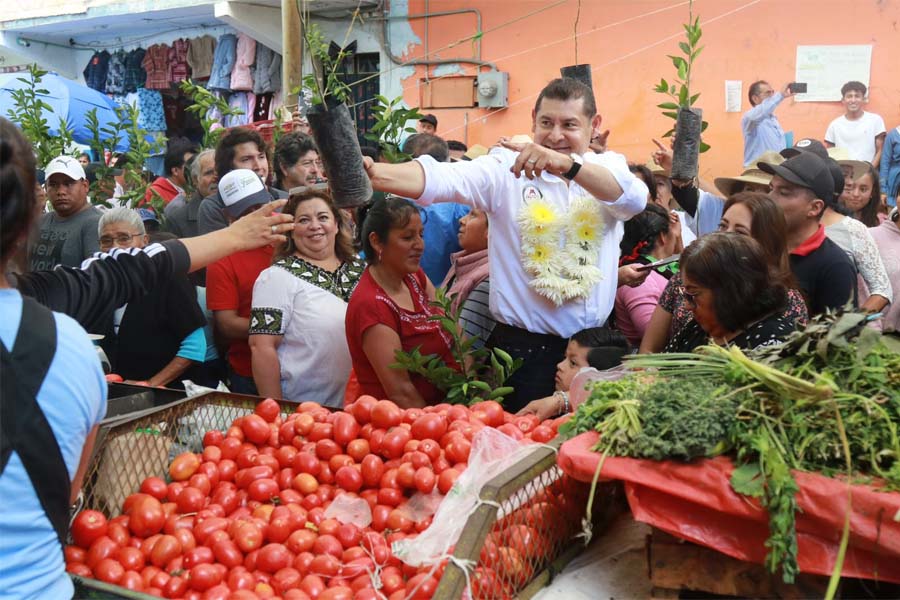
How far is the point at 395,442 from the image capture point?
2.69m

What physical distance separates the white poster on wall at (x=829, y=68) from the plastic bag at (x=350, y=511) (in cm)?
824

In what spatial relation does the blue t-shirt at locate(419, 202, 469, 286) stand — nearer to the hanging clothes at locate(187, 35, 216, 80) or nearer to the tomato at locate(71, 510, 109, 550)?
the tomato at locate(71, 510, 109, 550)

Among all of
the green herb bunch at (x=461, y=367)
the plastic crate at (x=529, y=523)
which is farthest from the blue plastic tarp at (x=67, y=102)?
the plastic crate at (x=529, y=523)

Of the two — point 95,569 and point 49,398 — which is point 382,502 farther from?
point 49,398

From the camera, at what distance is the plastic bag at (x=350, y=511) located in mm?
2521

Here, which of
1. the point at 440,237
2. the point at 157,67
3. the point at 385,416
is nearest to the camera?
A: the point at 385,416

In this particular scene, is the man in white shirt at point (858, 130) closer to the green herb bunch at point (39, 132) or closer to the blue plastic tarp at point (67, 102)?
the green herb bunch at point (39, 132)

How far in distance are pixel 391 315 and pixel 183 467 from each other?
112cm

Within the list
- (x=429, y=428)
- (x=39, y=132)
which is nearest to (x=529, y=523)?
(x=429, y=428)

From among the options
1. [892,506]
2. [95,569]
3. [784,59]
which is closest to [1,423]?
[95,569]

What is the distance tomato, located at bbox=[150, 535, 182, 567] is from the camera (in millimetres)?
2330

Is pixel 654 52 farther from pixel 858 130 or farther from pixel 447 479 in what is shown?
pixel 447 479

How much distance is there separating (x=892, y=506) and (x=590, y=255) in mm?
1712

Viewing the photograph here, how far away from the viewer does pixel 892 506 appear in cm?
178
